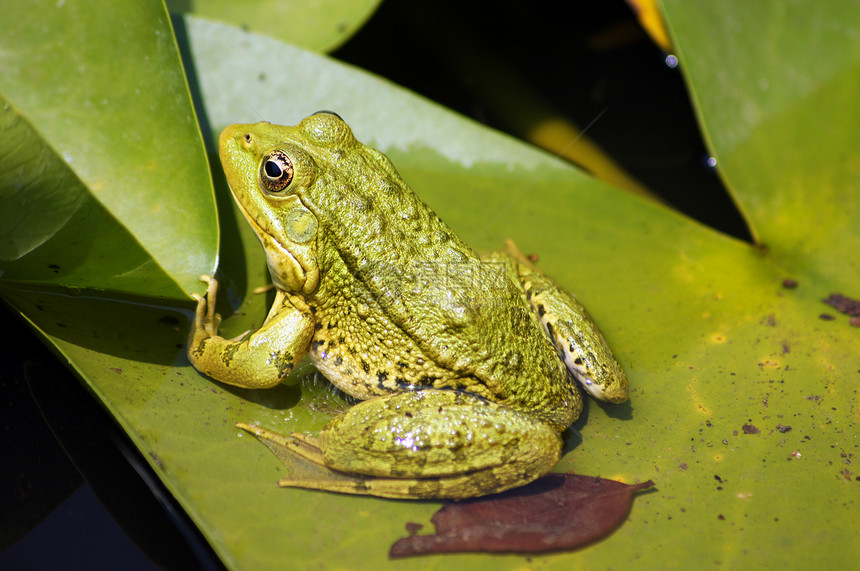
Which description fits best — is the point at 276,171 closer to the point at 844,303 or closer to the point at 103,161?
the point at 103,161

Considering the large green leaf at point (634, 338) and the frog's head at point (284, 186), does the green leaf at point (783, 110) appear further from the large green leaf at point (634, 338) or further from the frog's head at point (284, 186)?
the frog's head at point (284, 186)

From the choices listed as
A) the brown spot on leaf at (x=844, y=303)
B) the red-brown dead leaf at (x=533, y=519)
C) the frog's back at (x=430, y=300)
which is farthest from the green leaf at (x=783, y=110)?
the red-brown dead leaf at (x=533, y=519)

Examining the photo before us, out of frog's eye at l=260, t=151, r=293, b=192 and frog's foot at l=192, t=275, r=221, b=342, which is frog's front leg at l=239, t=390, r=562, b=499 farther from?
frog's eye at l=260, t=151, r=293, b=192

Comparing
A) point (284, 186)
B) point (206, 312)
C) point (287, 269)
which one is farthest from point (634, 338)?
point (206, 312)

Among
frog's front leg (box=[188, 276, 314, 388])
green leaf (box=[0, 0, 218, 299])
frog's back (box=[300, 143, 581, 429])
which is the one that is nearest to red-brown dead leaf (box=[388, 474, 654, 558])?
frog's back (box=[300, 143, 581, 429])

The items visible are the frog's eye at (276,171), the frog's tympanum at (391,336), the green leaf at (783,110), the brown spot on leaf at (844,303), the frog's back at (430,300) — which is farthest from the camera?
the green leaf at (783,110)

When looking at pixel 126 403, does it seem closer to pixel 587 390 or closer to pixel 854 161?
pixel 587 390
